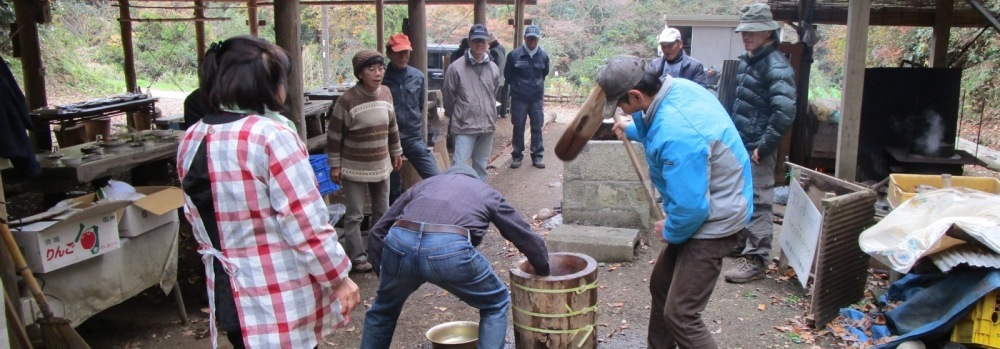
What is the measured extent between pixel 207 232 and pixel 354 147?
9.61 feet

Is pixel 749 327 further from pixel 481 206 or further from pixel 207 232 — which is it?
pixel 207 232

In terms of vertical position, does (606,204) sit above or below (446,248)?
below

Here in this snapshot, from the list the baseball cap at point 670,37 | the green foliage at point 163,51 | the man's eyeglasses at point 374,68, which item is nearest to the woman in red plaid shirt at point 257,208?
the man's eyeglasses at point 374,68

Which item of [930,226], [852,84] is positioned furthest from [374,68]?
[930,226]

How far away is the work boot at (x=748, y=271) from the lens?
5.24 metres

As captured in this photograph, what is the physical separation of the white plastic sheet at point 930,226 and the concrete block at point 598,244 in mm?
1830

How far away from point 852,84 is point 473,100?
3750mm

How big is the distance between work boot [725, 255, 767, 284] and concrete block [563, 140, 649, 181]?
1.23 m

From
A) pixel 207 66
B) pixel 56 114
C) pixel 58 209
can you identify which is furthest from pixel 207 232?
pixel 56 114

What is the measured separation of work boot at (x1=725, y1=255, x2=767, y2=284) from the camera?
206 inches

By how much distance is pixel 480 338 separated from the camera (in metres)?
3.46

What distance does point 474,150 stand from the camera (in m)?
8.05

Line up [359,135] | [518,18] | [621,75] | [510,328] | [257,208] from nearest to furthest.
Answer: [257,208] → [621,75] → [510,328] → [359,135] → [518,18]

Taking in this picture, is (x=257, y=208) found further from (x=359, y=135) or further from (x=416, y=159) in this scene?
(x=416, y=159)
